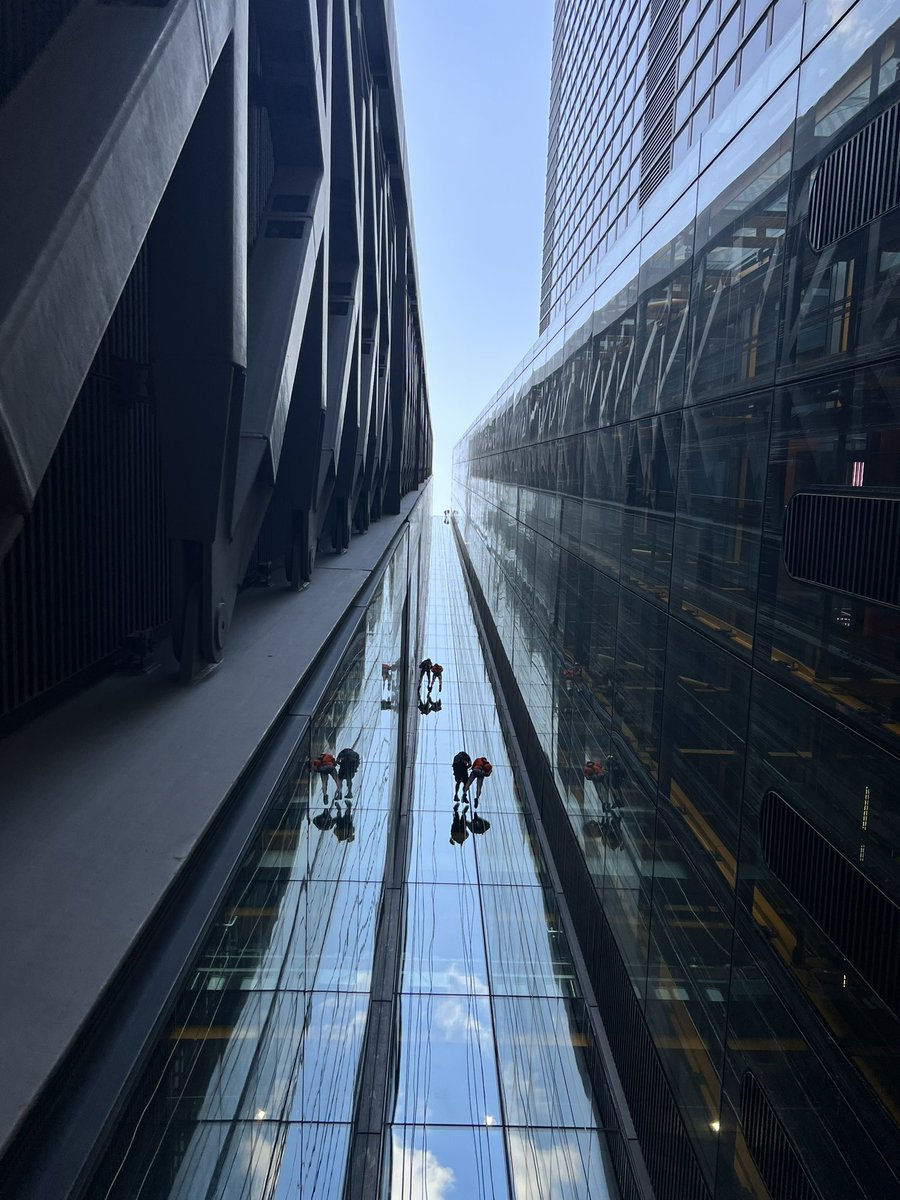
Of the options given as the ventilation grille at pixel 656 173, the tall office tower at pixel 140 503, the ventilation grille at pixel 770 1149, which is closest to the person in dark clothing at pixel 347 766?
the tall office tower at pixel 140 503

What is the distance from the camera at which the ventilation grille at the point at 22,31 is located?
→ 4367 mm

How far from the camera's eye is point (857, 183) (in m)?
4.01

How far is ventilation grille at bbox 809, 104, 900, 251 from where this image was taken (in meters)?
3.73

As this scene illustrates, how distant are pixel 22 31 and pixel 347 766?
7.08 meters

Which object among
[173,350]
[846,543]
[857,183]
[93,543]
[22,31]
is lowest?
[93,543]

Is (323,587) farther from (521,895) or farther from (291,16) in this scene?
(291,16)

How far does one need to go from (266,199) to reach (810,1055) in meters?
9.70

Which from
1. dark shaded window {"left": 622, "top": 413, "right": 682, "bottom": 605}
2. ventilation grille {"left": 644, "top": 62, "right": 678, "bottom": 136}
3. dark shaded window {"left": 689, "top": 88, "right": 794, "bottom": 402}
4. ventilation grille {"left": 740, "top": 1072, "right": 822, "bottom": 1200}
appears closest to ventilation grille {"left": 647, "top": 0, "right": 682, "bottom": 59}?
ventilation grille {"left": 644, "top": 62, "right": 678, "bottom": 136}

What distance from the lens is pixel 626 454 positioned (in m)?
8.89

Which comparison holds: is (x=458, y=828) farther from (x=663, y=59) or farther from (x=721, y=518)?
(x=663, y=59)

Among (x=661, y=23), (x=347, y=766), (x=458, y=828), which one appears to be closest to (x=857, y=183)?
(x=347, y=766)

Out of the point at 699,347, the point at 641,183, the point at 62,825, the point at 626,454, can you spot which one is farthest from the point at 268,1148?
the point at 641,183

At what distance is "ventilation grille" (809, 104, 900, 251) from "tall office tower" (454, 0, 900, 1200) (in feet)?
0.05

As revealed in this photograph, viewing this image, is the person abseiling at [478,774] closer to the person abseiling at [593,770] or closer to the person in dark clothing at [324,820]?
the person abseiling at [593,770]
